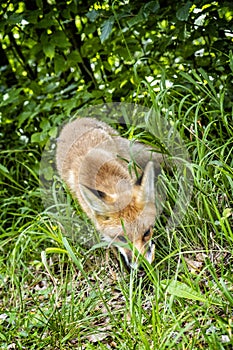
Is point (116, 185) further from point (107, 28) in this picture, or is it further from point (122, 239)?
point (107, 28)

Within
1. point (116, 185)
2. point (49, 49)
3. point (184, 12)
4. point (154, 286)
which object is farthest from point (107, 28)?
point (154, 286)

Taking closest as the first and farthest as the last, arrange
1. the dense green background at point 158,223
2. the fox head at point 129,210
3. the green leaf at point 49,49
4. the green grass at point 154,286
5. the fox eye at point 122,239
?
the green grass at point 154,286
the dense green background at point 158,223
the fox head at point 129,210
the fox eye at point 122,239
the green leaf at point 49,49

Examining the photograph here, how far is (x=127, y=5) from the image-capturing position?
4355 mm

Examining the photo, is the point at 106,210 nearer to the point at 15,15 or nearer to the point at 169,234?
the point at 169,234

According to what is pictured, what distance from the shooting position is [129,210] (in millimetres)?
3855

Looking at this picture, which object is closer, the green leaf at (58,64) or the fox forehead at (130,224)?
the fox forehead at (130,224)

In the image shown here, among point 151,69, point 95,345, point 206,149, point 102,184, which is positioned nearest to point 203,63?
point 151,69

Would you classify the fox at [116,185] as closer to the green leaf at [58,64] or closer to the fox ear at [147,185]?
the fox ear at [147,185]

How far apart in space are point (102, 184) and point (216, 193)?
88 cm

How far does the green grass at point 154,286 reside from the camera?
9.52 ft

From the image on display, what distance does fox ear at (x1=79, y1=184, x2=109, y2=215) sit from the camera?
3.85 m

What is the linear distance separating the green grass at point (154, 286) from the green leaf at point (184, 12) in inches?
22.6

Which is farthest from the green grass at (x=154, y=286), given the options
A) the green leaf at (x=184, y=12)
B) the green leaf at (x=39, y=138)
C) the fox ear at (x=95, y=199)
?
the green leaf at (x=39, y=138)

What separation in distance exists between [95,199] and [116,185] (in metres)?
0.25
